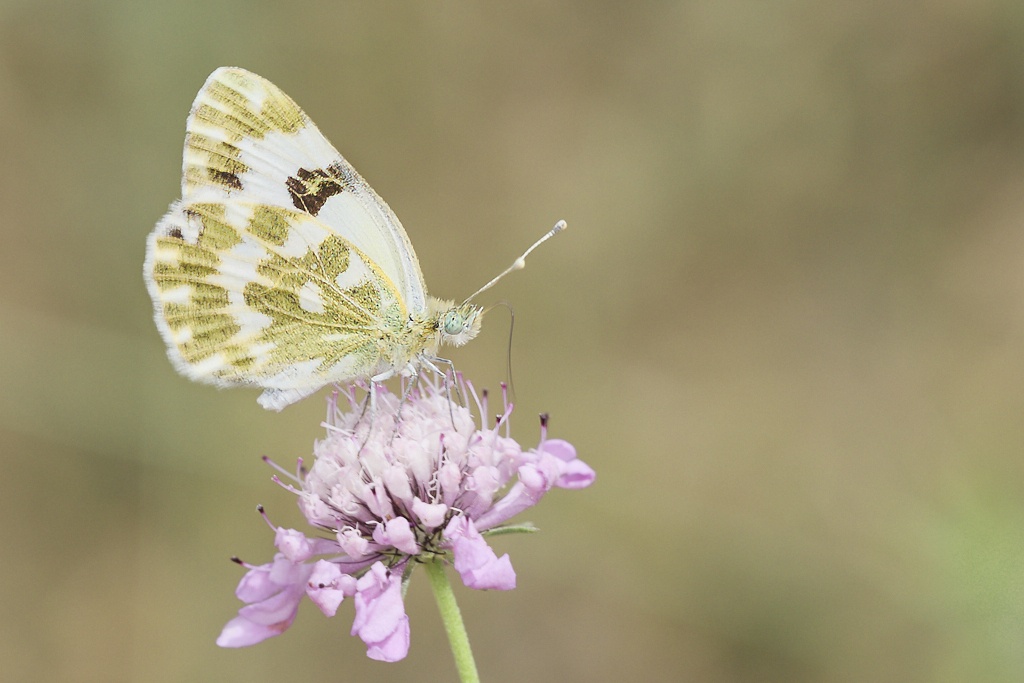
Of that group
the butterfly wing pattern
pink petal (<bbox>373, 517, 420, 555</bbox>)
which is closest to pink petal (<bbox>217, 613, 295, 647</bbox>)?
pink petal (<bbox>373, 517, 420, 555</bbox>)

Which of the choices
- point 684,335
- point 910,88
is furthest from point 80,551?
point 910,88

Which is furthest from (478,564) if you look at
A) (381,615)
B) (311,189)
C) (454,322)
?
(311,189)

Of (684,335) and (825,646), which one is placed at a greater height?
(684,335)

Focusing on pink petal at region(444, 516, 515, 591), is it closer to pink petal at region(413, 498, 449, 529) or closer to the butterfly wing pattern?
pink petal at region(413, 498, 449, 529)

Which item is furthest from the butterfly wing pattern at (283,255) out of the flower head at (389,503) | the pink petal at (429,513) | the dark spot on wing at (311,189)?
the pink petal at (429,513)

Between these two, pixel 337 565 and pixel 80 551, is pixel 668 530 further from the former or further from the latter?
pixel 80 551

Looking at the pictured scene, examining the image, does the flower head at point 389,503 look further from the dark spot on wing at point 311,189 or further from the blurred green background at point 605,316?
the blurred green background at point 605,316
